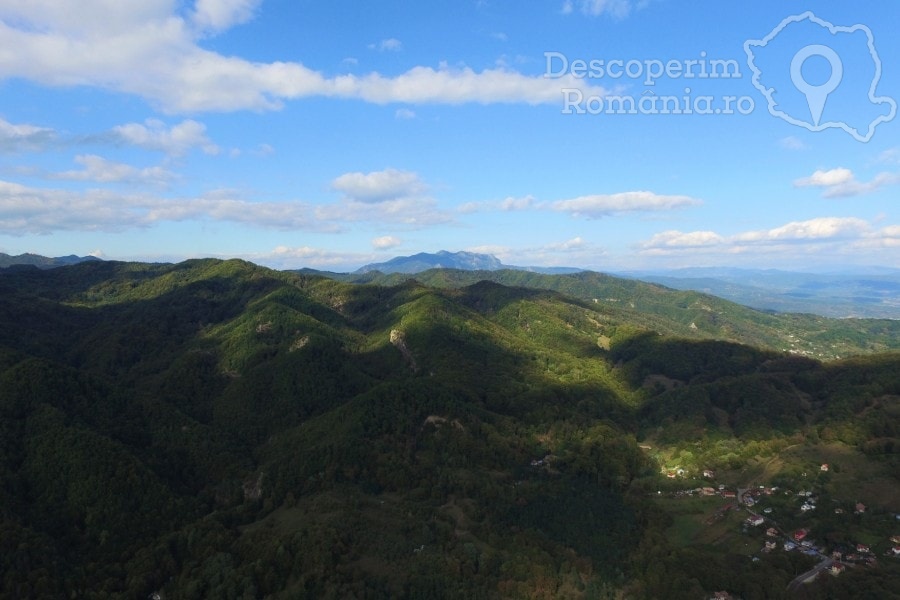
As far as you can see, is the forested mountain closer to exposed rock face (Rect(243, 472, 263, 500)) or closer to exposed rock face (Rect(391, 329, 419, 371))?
exposed rock face (Rect(243, 472, 263, 500))

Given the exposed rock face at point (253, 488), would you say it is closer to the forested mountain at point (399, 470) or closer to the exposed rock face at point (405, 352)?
the forested mountain at point (399, 470)

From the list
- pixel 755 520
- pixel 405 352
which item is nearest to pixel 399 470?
pixel 755 520

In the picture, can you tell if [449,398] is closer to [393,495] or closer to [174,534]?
[393,495]

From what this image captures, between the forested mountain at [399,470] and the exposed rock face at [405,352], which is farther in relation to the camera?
the exposed rock face at [405,352]

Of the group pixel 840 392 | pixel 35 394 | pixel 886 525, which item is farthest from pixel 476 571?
pixel 840 392

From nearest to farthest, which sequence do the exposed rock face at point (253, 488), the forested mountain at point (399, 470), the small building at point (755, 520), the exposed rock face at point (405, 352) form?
the forested mountain at point (399, 470), the small building at point (755, 520), the exposed rock face at point (253, 488), the exposed rock face at point (405, 352)

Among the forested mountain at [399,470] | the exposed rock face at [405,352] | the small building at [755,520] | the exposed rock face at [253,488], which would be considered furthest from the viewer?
the exposed rock face at [405,352]

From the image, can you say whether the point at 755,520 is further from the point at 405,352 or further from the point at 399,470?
the point at 405,352

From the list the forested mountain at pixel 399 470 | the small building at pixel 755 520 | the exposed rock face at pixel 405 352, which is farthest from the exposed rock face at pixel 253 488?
the small building at pixel 755 520
